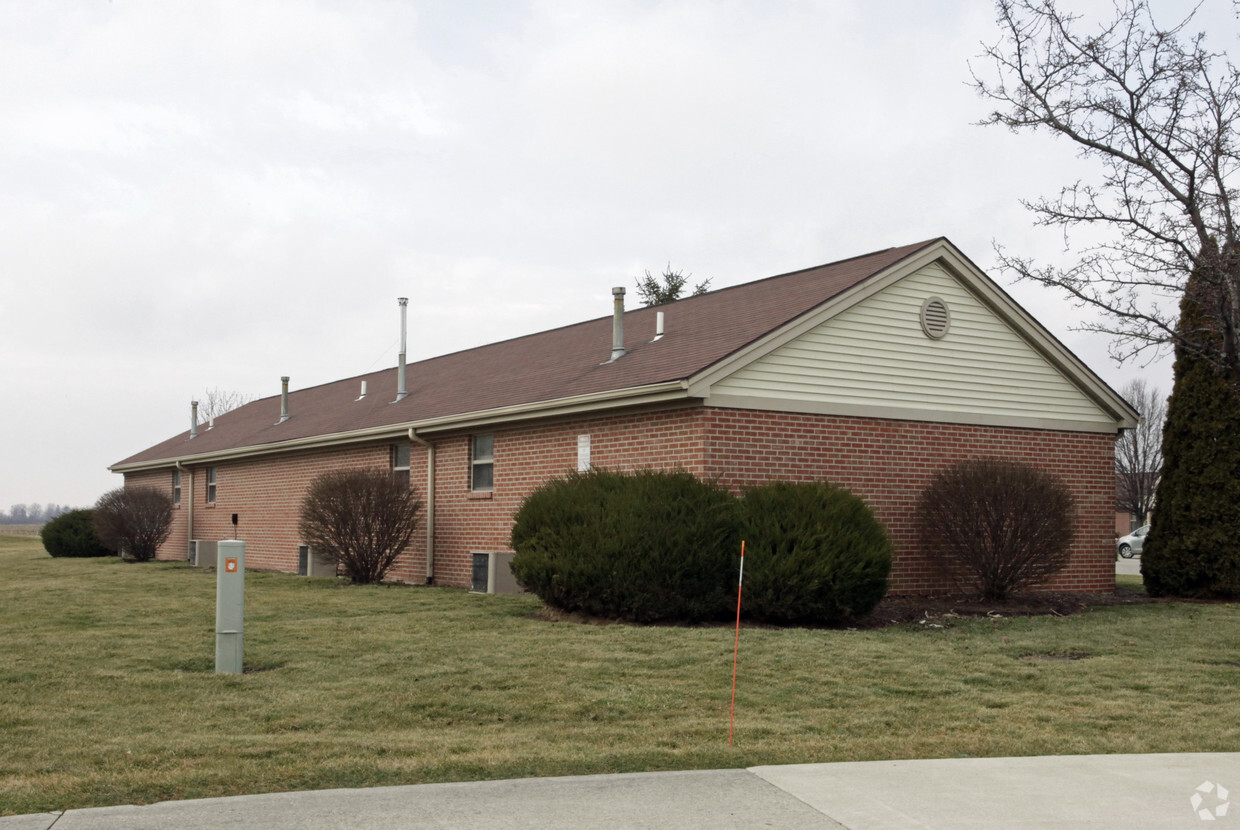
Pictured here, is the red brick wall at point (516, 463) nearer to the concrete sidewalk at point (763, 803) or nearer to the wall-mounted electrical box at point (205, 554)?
the wall-mounted electrical box at point (205, 554)

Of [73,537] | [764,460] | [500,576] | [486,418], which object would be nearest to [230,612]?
[764,460]

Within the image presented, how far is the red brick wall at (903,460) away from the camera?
1539 centimetres

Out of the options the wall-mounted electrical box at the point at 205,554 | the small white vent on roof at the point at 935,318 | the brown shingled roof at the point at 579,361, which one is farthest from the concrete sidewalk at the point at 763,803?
the wall-mounted electrical box at the point at 205,554

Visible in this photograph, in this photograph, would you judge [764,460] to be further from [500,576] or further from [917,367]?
[500,576]

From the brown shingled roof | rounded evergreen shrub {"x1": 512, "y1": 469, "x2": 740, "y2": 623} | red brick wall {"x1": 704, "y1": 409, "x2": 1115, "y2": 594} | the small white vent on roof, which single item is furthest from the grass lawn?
the small white vent on roof

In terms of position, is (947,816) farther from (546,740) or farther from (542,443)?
(542,443)

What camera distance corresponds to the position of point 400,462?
72.5ft

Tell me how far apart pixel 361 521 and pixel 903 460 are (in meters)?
8.77

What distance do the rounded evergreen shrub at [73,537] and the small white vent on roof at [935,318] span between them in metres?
26.2

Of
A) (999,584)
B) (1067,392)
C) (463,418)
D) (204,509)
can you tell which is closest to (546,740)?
(999,584)

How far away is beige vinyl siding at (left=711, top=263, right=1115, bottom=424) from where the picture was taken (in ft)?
52.5

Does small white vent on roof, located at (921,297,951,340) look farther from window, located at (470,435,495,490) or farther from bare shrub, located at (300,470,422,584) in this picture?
bare shrub, located at (300,470,422,584)

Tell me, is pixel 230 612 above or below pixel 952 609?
above

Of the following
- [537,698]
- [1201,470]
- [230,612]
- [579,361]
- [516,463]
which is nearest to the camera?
[537,698]
